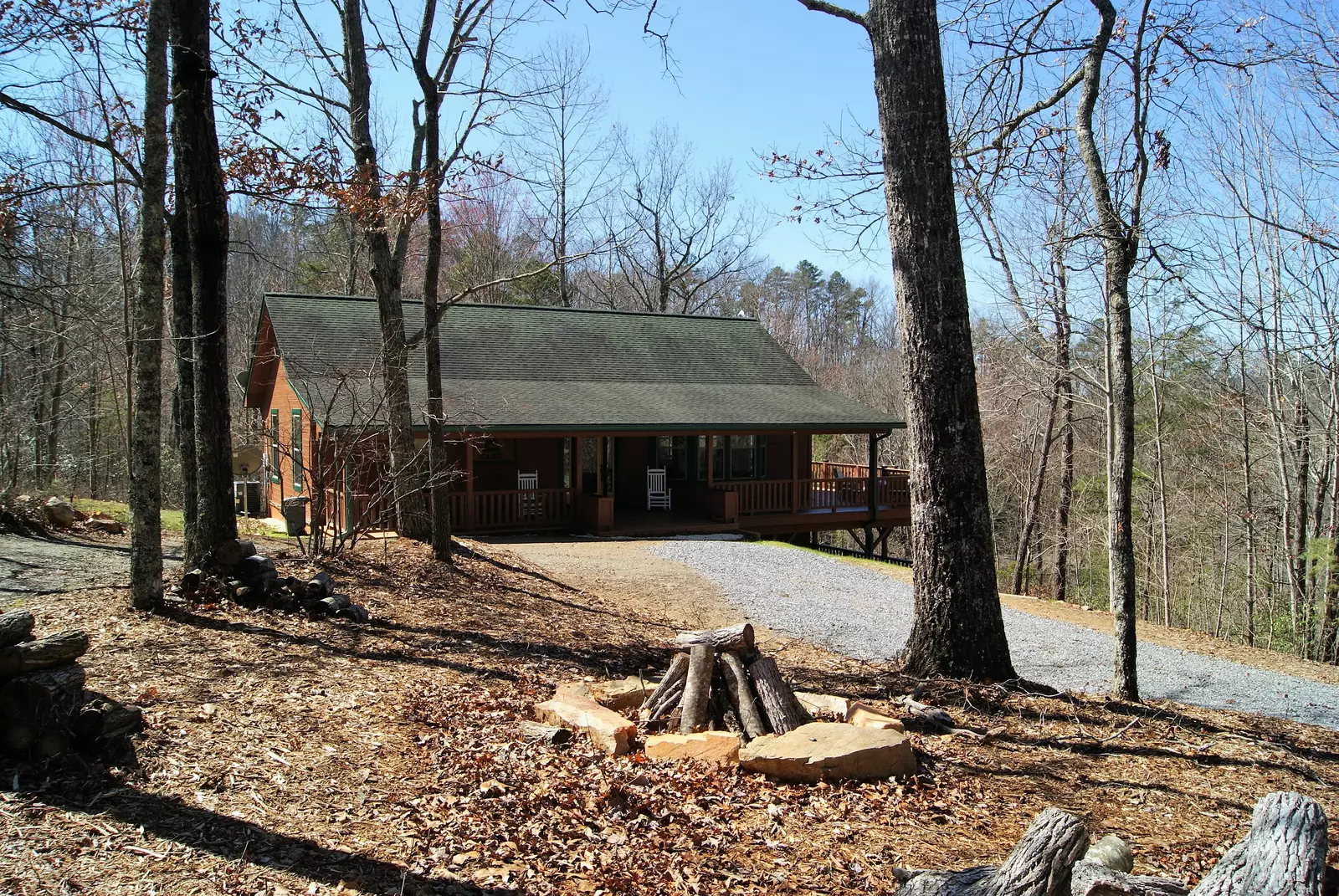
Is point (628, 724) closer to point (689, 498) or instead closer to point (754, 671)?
point (754, 671)

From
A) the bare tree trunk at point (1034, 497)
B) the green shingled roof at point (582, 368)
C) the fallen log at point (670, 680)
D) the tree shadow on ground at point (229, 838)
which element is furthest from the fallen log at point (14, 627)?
the bare tree trunk at point (1034, 497)

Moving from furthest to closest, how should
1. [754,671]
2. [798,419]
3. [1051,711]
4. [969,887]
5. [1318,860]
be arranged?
[798,419]
[1051,711]
[754,671]
[969,887]
[1318,860]

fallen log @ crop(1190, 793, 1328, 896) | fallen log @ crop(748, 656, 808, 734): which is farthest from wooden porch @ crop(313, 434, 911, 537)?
fallen log @ crop(1190, 793, 1328, 896)

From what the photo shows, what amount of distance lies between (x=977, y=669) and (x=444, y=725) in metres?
4.05

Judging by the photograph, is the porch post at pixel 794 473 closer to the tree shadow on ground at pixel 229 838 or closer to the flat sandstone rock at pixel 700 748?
the flat sandstone rock at pixel 700 748

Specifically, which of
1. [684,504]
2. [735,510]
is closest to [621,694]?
[735,510]

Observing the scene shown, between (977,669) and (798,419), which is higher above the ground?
(798,419)

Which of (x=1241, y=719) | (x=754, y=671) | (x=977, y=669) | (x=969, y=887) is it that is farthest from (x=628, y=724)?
(x=1241, y=719)

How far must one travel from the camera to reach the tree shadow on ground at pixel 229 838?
132 inches

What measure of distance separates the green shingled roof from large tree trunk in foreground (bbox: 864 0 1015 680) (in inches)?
411

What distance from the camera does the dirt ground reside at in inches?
137

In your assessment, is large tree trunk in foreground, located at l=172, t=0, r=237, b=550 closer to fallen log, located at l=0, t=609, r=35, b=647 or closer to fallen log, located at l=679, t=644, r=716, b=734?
fallen log, located at l=0, t=609, r=35, b=647

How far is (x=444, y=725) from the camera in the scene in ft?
16.9

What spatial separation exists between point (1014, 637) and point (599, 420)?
32.1ft
